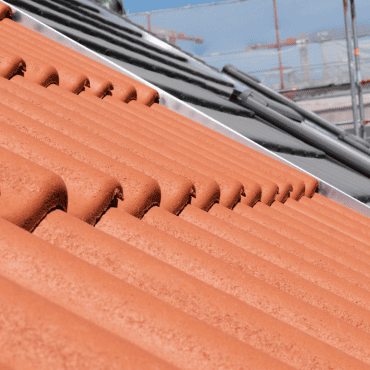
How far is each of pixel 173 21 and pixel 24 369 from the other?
66.2ft

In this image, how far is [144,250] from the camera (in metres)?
1.17

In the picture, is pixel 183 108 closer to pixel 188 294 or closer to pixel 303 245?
pixel 303 245

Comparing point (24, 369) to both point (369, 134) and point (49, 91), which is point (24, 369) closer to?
point (49, 91)

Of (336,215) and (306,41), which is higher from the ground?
(306,41)

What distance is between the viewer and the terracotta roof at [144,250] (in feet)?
2.57

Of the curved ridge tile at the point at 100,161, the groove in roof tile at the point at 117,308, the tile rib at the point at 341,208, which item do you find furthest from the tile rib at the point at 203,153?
the groove in roof tile at the point at 117,308

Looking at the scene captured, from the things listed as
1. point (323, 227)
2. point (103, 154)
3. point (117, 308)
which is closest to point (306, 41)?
point (323, 227)

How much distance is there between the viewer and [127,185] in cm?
136

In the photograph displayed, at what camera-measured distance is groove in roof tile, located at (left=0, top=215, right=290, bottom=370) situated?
79 centimetres

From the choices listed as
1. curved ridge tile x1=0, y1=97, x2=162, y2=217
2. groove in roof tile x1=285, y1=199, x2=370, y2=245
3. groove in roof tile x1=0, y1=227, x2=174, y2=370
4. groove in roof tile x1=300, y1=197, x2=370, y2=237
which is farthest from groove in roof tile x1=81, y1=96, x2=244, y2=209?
groove in roof tile x1=0, y1=227, x2=174, y2=370

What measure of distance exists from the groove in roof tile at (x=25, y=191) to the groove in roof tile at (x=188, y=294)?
0.04 metres

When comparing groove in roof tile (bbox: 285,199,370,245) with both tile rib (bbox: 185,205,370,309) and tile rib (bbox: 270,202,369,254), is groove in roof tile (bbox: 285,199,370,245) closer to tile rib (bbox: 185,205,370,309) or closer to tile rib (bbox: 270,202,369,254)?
tile rib (bbox: 270,202,369,254)

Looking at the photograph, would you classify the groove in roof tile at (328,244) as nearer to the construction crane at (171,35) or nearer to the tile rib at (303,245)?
the tile rib at (303,245)

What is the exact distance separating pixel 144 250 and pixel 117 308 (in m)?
0.36
